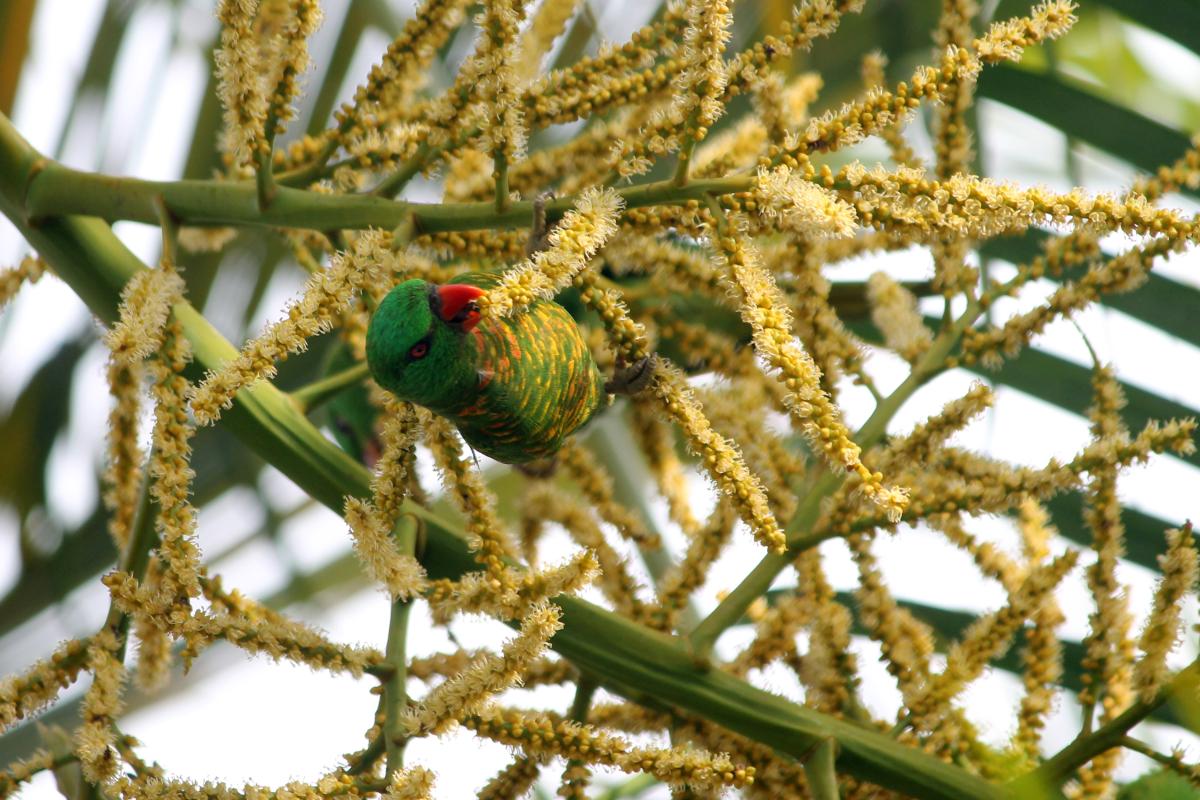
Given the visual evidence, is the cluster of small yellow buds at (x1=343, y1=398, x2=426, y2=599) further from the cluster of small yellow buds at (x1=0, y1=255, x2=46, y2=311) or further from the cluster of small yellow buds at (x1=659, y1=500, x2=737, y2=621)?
the cluster of small yellow buds at (x1=0, y1=255, x2=46, y2=311)

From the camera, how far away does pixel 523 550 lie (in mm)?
1769

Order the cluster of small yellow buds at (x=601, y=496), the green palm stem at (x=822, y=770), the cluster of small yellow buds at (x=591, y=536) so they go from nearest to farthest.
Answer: the green palm stem at (x=822, y=770), the cluster of small yellow buds at (x=591, y=536), the cluster of small yellow buds at (x=601, y=496)

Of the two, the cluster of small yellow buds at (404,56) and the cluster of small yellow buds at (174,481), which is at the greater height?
the cluster of small yellow buds at (404,56)

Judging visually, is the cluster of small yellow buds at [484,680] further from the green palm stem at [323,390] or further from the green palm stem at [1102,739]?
the green palm stem at [1102,739]

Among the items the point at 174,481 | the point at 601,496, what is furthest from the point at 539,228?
the point at 601,496

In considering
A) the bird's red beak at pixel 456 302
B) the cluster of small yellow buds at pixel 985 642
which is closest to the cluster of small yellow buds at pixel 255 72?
the bird's red beak at pixel 456 302

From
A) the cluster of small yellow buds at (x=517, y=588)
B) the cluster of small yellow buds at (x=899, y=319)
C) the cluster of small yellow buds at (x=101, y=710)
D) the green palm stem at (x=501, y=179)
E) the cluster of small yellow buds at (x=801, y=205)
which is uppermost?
the cluster of small yellow buds at (x=899, y=319)

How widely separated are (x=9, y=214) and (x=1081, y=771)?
1.31m

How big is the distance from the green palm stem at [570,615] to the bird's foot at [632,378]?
0.77 ft

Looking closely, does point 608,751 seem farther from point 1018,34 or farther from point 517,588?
point 1018,34

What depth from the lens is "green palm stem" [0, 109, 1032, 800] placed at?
1.28 m

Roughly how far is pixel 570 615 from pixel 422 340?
1.16 ft

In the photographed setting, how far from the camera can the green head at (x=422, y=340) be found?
1.10m

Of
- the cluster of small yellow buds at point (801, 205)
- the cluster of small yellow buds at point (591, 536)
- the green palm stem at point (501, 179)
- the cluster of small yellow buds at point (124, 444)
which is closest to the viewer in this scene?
the cluster of small yellow buds at point (801, 205)
